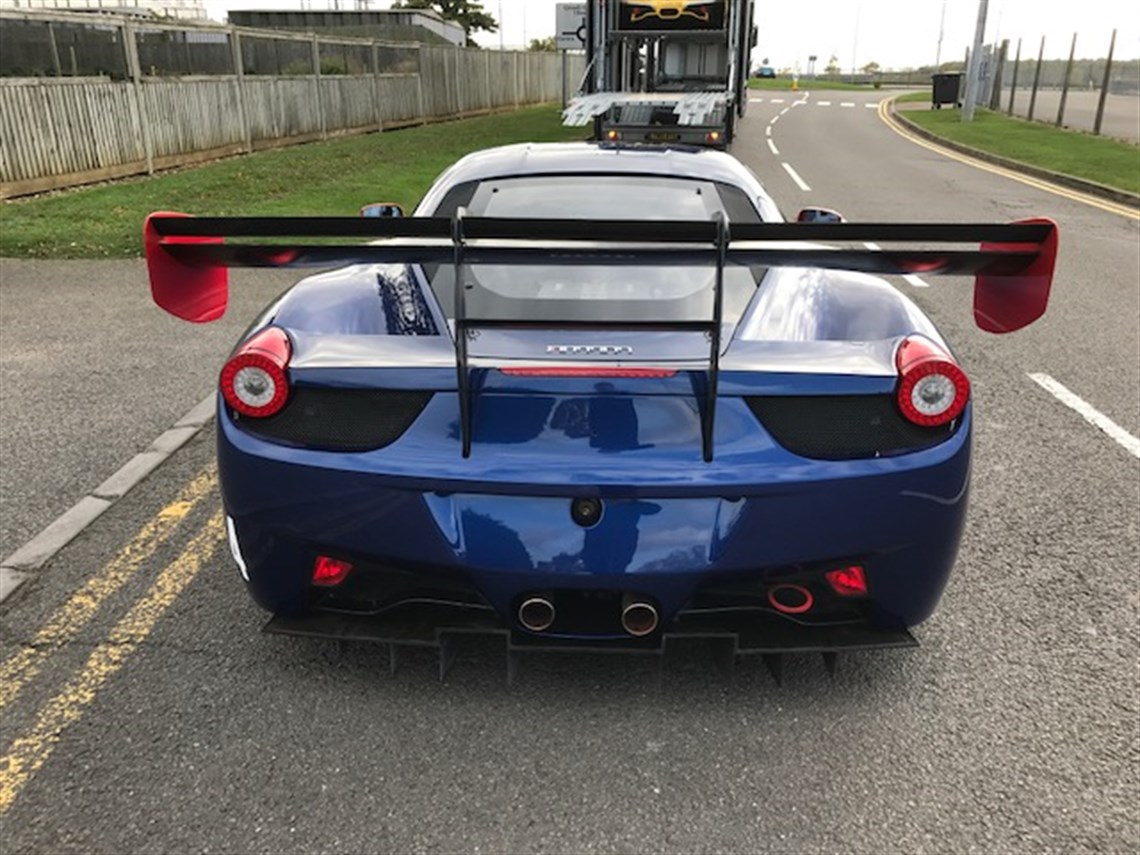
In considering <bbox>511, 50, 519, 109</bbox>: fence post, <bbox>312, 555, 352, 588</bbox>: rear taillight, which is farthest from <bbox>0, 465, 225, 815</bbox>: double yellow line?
<bbox>511, 50, 519, 109</bbox>: fence post

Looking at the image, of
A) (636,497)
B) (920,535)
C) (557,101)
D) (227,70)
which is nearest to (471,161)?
(636,497)

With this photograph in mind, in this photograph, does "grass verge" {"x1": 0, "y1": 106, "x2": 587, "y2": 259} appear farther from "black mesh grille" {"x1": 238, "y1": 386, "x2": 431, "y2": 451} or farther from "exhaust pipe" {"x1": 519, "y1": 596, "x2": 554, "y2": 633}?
"exhaust pipe" {"x1": 519, "y1": 596, "x2": 554, "y2": 633}

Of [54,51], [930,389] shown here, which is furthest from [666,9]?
[930,389]

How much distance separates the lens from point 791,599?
248 cm

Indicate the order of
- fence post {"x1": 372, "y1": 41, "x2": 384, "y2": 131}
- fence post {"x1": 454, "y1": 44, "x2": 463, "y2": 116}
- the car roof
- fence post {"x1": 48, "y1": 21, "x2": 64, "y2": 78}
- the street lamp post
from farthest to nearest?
fence post {"x1": 454, "y1": 44, "x2": 463, "y2": 116}, the street lamp post, fence post {"x1": 372, "y1": 41, "x2": 384, "y2": 131}, fence post {"x1": 48, "y1": 21, "x2": 64, "y2": 78}, the car roof

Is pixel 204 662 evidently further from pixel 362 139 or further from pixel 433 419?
pixel 362 139

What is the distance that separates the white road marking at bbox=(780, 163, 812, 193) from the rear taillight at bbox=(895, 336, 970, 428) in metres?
13.4

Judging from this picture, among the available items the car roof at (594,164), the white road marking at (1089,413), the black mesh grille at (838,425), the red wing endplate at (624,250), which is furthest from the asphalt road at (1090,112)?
the black mesh grille at (838,425)

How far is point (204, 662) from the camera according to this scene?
114 inches

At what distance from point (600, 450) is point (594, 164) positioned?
66.3 inches

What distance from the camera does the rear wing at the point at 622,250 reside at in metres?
2.32

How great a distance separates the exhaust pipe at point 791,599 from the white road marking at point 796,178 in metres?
13.6

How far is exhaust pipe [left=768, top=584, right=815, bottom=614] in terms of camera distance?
8.07 ft

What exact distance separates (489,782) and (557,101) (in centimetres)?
4448
